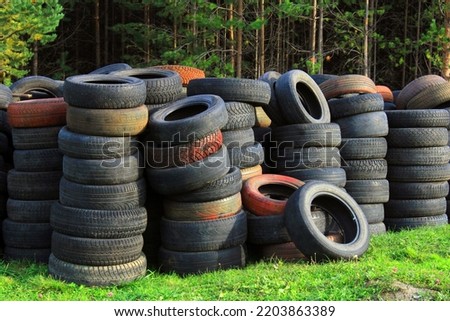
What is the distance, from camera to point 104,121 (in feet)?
21.5

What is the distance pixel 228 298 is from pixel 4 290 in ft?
8.59

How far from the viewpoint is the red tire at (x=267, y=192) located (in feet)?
24.7

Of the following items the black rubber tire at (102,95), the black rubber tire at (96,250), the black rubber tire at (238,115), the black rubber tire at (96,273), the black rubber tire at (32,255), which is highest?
the black rubber tire at (102,95)

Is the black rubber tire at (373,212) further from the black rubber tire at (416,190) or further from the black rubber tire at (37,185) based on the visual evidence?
the black rubber tire at (37,185)

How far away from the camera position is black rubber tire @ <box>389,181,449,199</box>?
973 centimetres

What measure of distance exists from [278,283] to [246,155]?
2597mm

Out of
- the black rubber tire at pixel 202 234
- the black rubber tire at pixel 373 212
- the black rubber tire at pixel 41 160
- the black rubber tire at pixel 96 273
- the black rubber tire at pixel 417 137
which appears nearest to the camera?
the black rubber tire at pixel 96 273

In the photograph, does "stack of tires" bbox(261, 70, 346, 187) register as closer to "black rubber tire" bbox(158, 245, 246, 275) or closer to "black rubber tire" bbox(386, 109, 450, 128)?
"black rubber tire" bbox(386, 109, 450, 128)

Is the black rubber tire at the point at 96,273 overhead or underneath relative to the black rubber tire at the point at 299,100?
underneath

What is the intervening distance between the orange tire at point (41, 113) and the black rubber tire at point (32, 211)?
3.48 feet

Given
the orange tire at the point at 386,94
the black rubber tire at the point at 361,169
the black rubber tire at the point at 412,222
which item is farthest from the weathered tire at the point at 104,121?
the orange tire at the point at 386,94

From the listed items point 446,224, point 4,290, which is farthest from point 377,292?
point 446,224

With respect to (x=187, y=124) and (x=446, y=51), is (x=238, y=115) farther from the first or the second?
(x=446, y=51)

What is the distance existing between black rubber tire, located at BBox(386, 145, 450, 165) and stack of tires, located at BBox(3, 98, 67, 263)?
5.82 m
